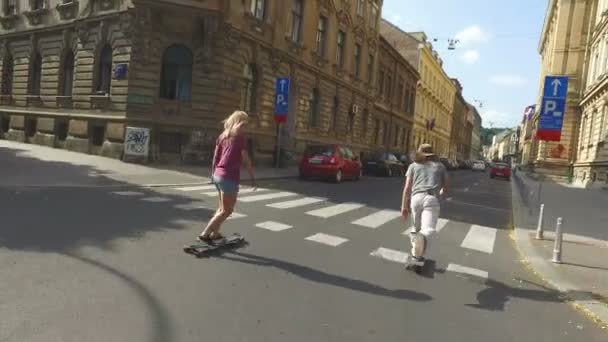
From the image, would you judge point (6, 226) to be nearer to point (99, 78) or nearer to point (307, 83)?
point (99, 78)

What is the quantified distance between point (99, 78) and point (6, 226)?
15.1 metres

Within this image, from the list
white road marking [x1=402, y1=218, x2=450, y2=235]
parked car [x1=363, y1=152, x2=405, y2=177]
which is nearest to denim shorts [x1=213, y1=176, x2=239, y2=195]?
white road marking [x1=402, y1=218, x2=450, y2=235]

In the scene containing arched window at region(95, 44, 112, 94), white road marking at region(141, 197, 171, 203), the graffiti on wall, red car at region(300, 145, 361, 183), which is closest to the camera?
white road marking at region(141, 197, 171, 203)

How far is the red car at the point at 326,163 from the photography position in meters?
17.7

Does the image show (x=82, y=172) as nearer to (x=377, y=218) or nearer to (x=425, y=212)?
(x=377, y=218)

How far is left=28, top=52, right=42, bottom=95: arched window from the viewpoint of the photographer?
73.0 ft

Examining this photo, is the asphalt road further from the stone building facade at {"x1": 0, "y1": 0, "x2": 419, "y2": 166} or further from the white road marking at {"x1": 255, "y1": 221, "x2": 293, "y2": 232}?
the stone building facade at {"x1": 0, "y1": 0, "x2": 419, "y2": 166}

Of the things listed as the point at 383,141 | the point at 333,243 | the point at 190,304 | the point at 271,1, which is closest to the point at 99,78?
the point at 271,1

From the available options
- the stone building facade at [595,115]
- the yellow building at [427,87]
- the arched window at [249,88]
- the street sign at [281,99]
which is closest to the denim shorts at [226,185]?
the arched window at [249,88]

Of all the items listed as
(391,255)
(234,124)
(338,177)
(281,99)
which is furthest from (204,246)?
(281,99)

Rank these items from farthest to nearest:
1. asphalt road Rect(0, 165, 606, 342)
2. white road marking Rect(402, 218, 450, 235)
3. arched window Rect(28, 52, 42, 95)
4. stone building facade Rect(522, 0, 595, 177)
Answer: stone building facade Rect(522, 0, 595, 177) → arched window Rect(28, 52, 42, 95) → white road marking Rect(402, 218, 450, 235) → asphalt road Rect(0, 165, 606, 342)

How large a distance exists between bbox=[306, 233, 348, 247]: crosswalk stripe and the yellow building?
1877 inches

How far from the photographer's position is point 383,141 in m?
42.0

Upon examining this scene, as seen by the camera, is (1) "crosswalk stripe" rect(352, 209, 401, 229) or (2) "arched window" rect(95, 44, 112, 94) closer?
(1) "crosswalk stripe" rect(352, 209, 401, 229)
